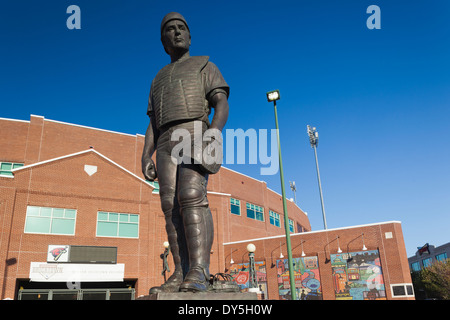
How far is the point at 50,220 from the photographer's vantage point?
23.2m

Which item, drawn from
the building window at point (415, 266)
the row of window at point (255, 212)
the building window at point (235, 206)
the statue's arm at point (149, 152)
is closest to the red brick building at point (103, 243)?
the building window at point (235, 206)

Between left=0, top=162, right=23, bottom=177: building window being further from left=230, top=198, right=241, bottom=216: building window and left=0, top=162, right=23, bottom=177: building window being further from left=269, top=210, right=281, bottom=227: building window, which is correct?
left=269, top=210, right=281, bottom=227: building window

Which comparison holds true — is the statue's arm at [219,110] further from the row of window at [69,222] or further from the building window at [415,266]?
the building window at [415,266]

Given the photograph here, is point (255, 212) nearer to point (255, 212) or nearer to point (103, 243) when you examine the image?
point (255, 212)

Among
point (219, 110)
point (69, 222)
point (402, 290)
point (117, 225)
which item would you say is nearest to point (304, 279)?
point (402, 290)

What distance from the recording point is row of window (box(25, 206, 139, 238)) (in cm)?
2280

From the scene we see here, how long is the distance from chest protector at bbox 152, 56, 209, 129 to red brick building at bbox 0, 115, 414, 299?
2148cm

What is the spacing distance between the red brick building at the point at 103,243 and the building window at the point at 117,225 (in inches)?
2.6

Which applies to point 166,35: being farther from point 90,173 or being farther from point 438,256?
point 438,256

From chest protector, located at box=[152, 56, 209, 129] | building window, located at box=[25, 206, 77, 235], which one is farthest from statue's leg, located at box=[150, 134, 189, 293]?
building window, located at box=[25, 206, 77, 235]

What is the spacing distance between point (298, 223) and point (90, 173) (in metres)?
33.4

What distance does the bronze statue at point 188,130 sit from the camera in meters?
3.71

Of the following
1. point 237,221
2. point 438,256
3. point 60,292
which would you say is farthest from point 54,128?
A: point 438,256

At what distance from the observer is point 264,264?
28.8m
